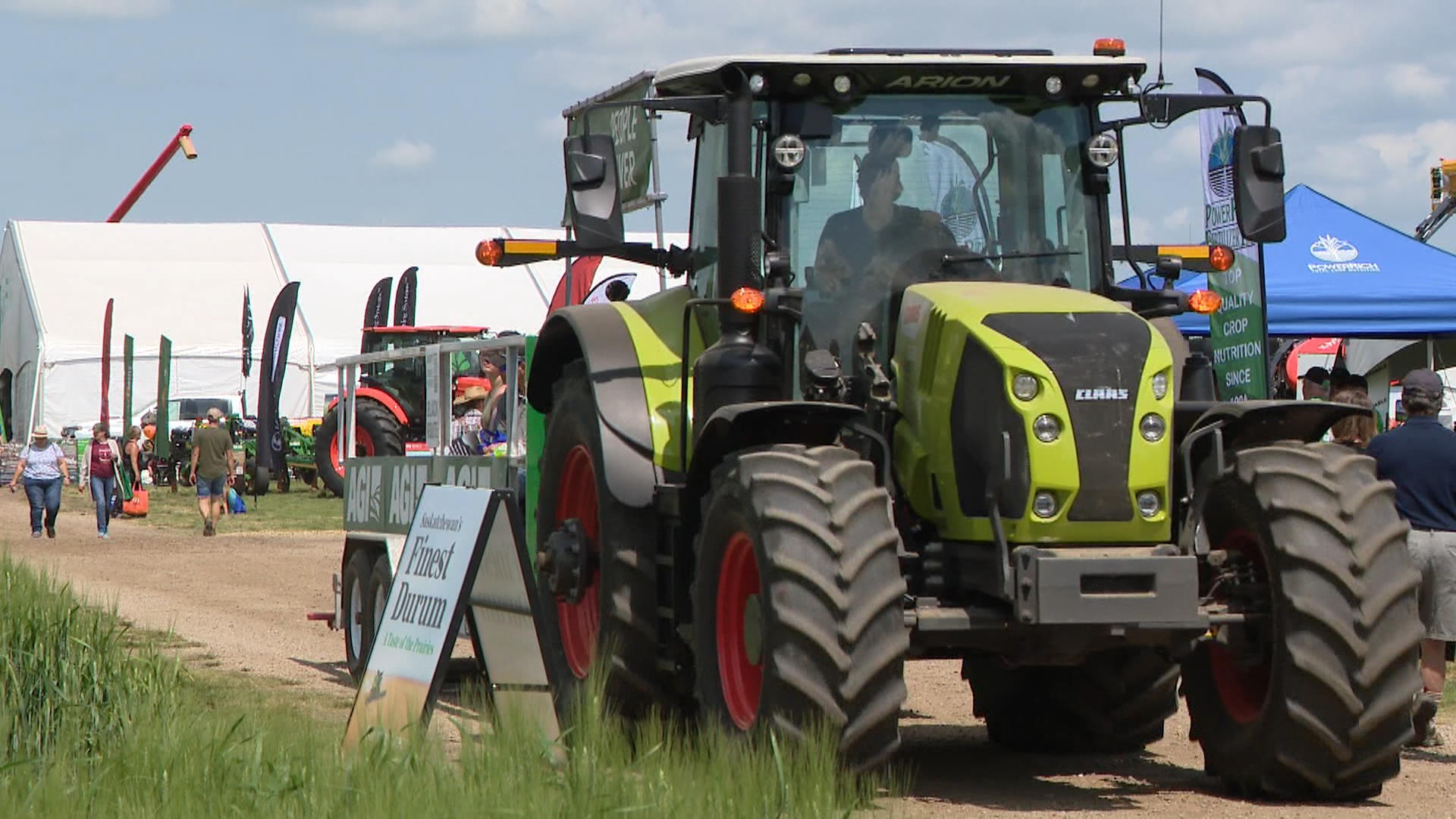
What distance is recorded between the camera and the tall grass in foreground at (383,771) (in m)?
5.22

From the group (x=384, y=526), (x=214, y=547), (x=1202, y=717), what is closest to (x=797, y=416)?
(x=1202, y=717)

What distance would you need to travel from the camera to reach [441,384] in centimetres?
1162

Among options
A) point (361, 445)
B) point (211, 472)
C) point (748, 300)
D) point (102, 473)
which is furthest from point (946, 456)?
point (211, 472)

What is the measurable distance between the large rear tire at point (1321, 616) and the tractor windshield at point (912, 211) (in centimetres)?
130

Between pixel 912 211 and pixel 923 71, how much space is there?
519 millimetres

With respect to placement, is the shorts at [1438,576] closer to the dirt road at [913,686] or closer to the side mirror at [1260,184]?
the dirt road at [913,686]

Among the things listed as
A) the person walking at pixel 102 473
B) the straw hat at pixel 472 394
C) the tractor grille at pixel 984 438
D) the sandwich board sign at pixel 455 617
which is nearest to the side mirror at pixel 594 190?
the sandwich board sign at pixel 455 617

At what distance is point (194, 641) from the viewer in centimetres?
1402

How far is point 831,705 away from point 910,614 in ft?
1.63

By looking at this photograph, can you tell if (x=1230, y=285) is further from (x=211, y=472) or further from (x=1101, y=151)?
(x=211, y=472)

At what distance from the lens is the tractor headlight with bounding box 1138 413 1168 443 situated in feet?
23.6

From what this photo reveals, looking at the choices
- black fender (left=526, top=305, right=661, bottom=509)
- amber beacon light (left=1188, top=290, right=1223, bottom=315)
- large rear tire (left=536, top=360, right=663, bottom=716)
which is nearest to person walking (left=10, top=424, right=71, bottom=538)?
large rear tire (left=536, top=360, right=663, bottom=716)

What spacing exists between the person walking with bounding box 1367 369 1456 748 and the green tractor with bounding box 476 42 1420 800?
1.35 meters

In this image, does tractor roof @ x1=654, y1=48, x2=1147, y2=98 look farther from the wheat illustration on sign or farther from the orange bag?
the orange bag
